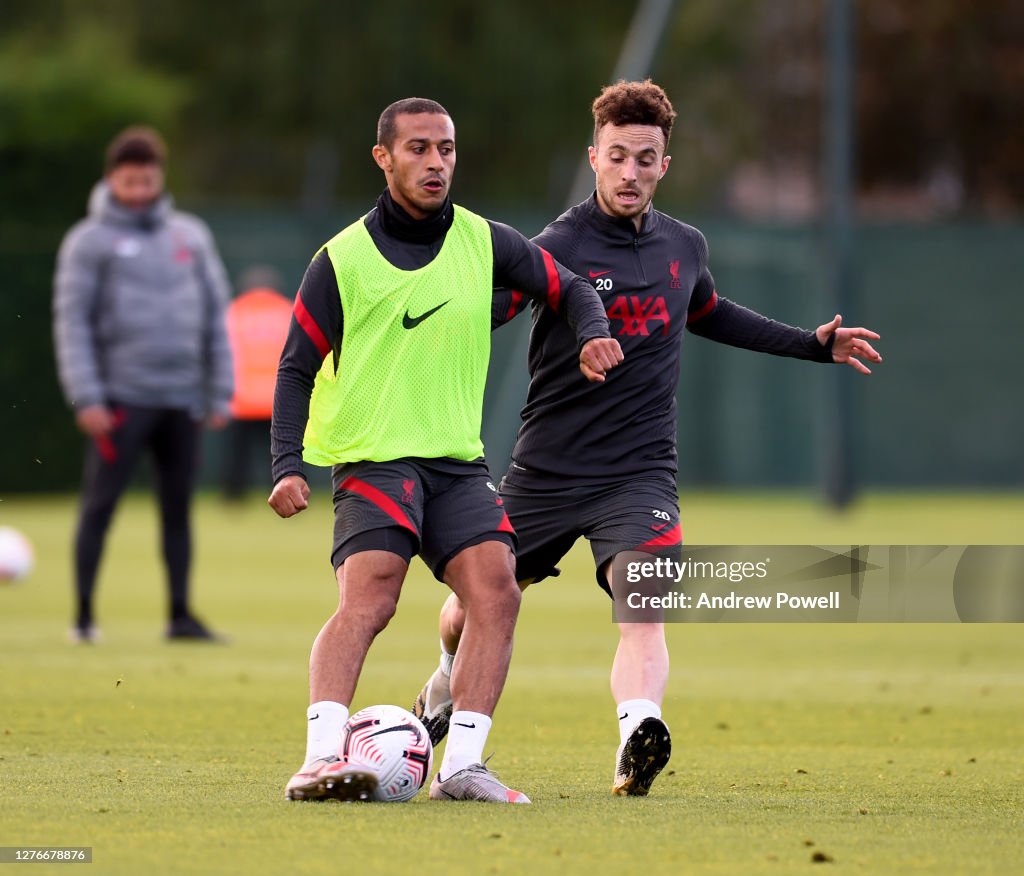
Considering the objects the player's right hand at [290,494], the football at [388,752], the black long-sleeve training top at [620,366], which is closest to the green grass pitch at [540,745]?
the football at [388,752]

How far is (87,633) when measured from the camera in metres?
11.1

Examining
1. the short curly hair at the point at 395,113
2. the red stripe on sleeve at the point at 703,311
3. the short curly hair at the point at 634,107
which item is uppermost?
the short curly hair at the point at 634,107

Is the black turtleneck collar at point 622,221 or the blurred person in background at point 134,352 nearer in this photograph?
the black turtleneck collar at point 622,221

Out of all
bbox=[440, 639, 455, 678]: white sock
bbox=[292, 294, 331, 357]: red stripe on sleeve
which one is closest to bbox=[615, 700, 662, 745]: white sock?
bbox=[440, 639, 455, 678]: white sock

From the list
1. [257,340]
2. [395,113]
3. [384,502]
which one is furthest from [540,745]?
[257,340]

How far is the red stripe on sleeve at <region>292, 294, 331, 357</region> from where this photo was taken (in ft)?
20.6

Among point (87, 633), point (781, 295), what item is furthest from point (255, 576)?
point (781, 295)

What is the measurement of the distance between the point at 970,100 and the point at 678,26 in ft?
16.8

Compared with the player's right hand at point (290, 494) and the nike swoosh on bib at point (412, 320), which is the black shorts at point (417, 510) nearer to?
the player's right hand at point (290, 494)

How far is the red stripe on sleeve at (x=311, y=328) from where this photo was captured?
6289mm

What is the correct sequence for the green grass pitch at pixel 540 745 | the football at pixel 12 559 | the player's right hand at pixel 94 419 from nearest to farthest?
1. the green grass pitch at pixel 540 745
2. the player's right hand at pixel 94 419
3. the football at pixel 12 559

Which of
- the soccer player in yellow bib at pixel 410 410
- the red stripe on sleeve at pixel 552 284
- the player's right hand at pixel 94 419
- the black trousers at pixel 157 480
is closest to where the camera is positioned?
the soccer player in yellow bib at pixel 410 410

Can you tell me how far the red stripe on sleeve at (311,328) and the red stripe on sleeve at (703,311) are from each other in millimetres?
1533

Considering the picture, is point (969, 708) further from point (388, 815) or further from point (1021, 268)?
point (1021, 268)
